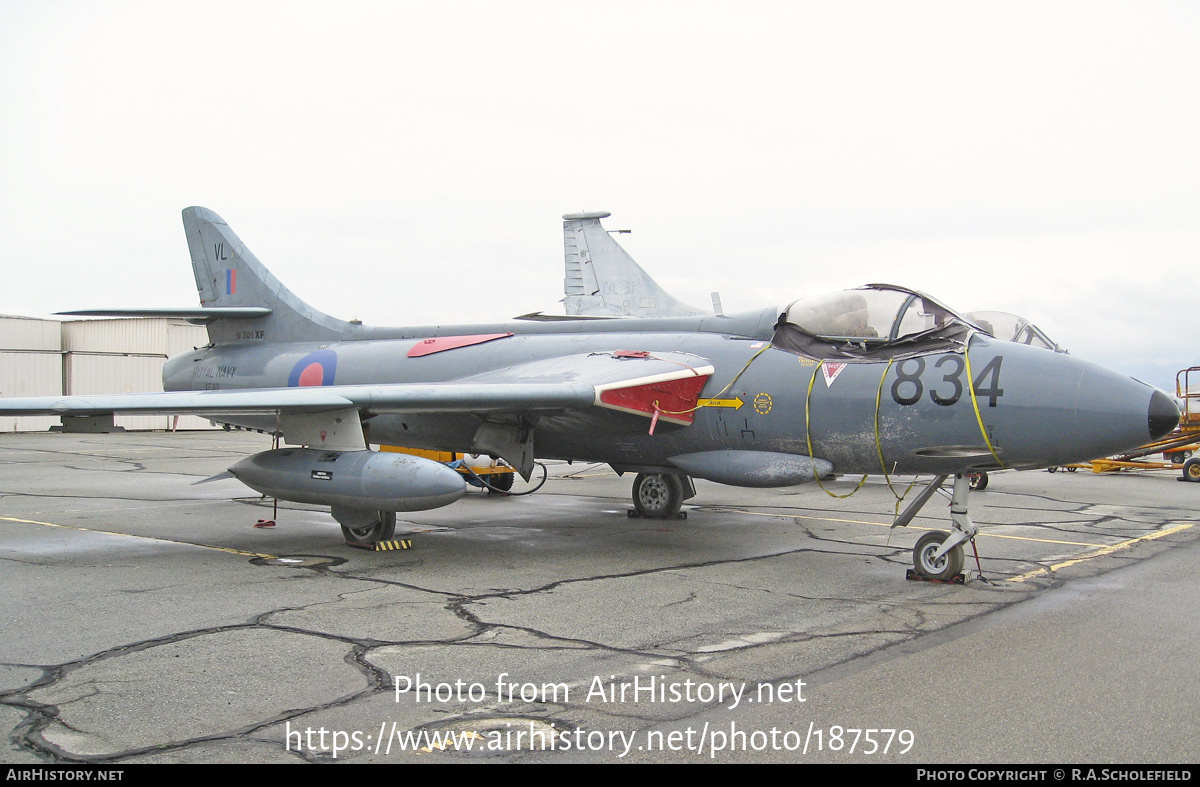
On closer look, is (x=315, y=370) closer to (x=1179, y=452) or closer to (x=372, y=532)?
(x=372, y=532)

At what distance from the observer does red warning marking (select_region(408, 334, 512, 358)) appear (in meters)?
11.5

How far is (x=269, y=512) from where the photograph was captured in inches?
489

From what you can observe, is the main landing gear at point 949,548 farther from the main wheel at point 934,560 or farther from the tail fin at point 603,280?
the tail fin at point 603,280

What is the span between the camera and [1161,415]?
23.4ft

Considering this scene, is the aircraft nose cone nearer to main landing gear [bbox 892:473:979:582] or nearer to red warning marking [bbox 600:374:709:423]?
main landing gear [bbox 892:473:979:582]

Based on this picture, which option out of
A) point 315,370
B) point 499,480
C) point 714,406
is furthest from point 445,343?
point 714,406

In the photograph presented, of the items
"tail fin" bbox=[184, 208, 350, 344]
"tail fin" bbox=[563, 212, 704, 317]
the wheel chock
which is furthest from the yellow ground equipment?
"tail fin" bbox=[184, 208, 350, 344]

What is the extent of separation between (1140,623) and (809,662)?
109 inches

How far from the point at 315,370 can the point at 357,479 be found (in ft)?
13.4

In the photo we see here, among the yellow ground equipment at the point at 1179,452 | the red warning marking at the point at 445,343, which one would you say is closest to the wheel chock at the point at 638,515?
the red warning marking at the point at 445,343

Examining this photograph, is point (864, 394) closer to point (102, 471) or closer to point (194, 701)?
point (194, 701)

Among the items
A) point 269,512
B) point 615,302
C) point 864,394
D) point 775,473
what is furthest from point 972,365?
point 615,302

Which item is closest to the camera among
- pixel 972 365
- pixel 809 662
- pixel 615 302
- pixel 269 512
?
pixel 809 662
